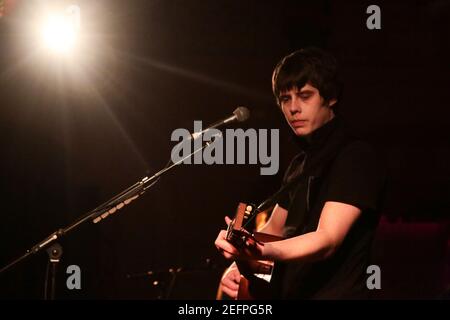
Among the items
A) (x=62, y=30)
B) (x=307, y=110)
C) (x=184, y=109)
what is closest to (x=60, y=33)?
(x=62, y=30)

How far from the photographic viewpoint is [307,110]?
106 inches

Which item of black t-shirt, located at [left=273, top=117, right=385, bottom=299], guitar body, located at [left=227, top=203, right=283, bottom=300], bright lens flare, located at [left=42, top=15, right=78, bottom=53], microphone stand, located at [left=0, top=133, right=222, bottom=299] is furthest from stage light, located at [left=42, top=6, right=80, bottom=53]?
black t-shirt, located at [left=273, top=117, right=385, bottom=299]

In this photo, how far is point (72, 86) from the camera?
5.63 metres

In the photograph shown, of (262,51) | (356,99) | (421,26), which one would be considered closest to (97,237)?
(262,51)

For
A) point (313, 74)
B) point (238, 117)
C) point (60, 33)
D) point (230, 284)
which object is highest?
point (60, 33)

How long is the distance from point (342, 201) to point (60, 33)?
3.73m

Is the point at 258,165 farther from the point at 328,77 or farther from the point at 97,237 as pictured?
the point at 328,77

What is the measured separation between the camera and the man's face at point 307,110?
2.69 m

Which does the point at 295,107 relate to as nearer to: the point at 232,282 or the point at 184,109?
the point at 232,282

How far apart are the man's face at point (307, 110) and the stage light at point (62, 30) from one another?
3.10 m

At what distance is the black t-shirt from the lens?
2.34 m

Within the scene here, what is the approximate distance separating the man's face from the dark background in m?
2.88

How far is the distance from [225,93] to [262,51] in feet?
1.99
